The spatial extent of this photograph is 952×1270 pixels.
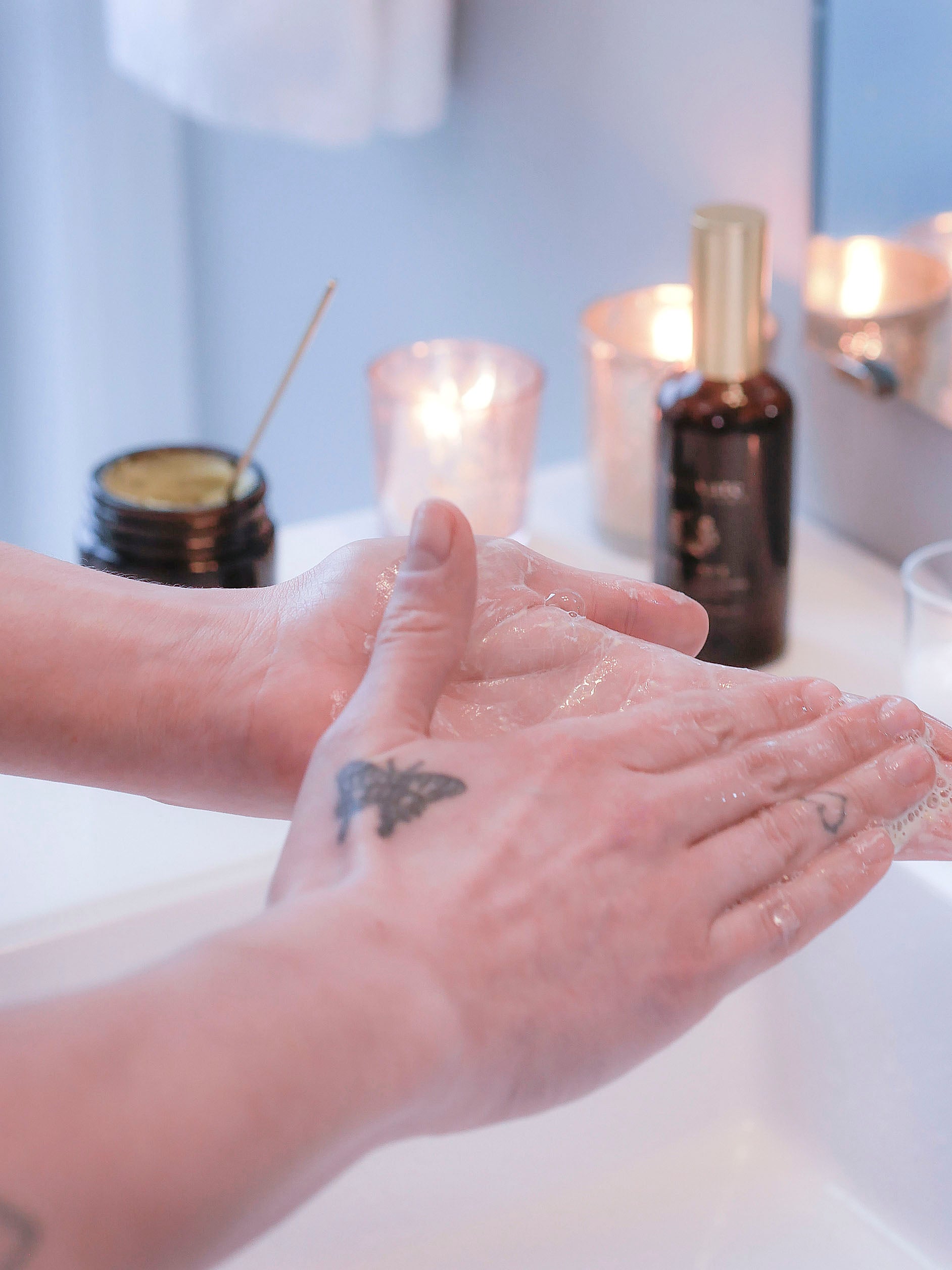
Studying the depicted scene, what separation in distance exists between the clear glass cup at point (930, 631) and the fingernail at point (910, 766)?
0.49 feet

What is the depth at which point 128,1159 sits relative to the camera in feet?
1.06

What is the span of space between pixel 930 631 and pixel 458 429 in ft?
1.01

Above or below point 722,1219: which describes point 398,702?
above

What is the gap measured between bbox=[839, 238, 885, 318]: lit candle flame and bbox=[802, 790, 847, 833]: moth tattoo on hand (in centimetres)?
38

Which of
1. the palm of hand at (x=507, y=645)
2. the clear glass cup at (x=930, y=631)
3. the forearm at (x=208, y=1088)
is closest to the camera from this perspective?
the forearm at (x=208, y=1088)

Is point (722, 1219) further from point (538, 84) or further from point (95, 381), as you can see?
point (95, 381)

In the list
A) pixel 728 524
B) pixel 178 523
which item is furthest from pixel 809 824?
pixel 178 523

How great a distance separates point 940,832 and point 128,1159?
0.32 m

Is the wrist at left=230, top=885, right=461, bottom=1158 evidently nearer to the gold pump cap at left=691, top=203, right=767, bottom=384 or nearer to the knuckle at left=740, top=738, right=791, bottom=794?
the knuckle at left=740, top=738, right=791, bottom=794

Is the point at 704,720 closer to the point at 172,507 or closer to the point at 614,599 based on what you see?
the point at 614,599

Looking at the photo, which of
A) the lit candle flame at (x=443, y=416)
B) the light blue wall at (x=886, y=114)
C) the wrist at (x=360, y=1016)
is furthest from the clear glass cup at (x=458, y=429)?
the wrist at (x=360, y=1016)

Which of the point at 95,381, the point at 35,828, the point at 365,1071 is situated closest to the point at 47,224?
the point at 95,381

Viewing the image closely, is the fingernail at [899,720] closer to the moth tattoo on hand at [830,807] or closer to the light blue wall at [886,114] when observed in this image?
the moth tattoo on hand at [830,807]

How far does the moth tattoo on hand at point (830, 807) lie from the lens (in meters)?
0.48
